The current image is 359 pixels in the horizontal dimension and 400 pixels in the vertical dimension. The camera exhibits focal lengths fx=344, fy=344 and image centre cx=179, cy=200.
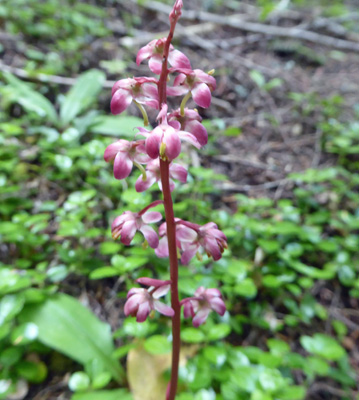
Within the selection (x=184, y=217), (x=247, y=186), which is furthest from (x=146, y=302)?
(x=247, y=186)

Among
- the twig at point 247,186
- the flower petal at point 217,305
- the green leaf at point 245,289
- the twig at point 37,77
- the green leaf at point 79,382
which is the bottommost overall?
the green leaf at point 79,382

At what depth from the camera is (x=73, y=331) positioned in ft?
4.83

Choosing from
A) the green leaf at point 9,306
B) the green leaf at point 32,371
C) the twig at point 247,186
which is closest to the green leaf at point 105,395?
the green leaf at point 32,371

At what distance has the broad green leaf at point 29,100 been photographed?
2461 millimetres

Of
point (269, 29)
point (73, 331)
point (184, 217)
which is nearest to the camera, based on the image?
point (73, 331)

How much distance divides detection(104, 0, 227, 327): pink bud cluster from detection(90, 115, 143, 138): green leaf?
161 cm

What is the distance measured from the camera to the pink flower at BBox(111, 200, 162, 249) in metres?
0.84

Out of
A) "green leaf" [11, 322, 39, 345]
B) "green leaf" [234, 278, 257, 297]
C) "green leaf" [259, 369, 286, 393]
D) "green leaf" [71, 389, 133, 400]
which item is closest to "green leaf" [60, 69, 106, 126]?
"green leaf" [11, 322, 39, 345]

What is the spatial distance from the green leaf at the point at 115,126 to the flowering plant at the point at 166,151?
1.61 m

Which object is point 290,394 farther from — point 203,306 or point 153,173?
point 153,173

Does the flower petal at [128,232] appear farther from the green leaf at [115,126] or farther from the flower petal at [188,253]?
the green leaf at [115,126]

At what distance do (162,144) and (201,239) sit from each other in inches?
11.9

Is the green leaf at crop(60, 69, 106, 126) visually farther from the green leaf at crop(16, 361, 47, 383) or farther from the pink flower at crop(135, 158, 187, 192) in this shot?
the pink flower at crop(135, 158, 187, 192)

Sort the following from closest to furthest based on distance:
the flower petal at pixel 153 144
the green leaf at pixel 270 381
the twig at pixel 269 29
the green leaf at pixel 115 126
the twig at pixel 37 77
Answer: the flower petal at pixel 153 144 → the green leaf at pixel 270 381 → the green leaf at pixel 115 126 → the twig at pixel 37 77 → the twig at pixel 269 29
